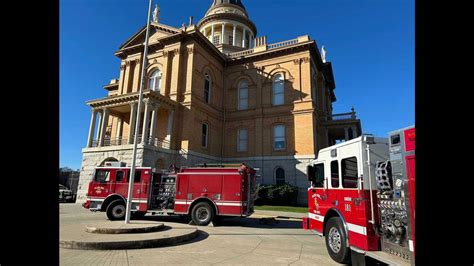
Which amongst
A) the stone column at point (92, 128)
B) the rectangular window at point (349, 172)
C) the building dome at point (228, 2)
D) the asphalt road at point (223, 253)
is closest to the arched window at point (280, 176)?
the asphalt road at point (223, 253)

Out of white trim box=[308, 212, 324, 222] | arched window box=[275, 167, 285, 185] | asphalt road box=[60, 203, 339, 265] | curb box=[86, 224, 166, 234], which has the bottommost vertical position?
asphalt road box=[60, 203, 339, 265]

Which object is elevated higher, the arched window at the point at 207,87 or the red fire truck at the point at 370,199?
the arched window at the point at 207,87

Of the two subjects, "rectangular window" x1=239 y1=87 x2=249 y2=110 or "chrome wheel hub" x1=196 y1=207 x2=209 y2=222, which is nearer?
"chrome wheel hub" x1=196 y1=207 x2=209 y2=222

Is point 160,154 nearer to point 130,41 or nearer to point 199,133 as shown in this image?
point 199,133

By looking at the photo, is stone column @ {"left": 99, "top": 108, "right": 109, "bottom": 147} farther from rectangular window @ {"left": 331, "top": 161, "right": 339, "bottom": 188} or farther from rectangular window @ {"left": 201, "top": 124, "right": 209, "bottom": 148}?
rectangular window @ {"left": 331, "top": 161, "right": 339, "bottom": 188}

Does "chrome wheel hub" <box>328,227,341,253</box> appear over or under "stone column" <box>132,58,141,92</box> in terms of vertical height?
under

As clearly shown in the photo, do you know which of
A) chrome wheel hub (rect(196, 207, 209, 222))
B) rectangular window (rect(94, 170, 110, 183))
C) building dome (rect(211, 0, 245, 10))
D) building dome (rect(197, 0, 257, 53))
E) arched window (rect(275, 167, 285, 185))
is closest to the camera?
chrome wheel hub (rect(196, 207, 209, 222))

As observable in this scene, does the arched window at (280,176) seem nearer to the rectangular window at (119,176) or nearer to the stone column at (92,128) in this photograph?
the rectangular window at (119,176)

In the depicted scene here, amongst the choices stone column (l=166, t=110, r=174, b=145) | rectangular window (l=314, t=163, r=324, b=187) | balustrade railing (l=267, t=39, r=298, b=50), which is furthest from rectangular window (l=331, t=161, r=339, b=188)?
balustrade railing (l=267, t=39, r=298, b=50)

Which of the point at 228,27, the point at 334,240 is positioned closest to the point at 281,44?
the point at 228,27

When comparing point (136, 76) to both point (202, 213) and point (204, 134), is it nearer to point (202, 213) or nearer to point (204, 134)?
point (204, 134)

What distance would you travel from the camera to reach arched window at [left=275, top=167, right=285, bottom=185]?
91.0ft

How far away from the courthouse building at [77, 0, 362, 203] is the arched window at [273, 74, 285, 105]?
110 millimetres

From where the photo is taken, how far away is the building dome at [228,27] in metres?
43.3
